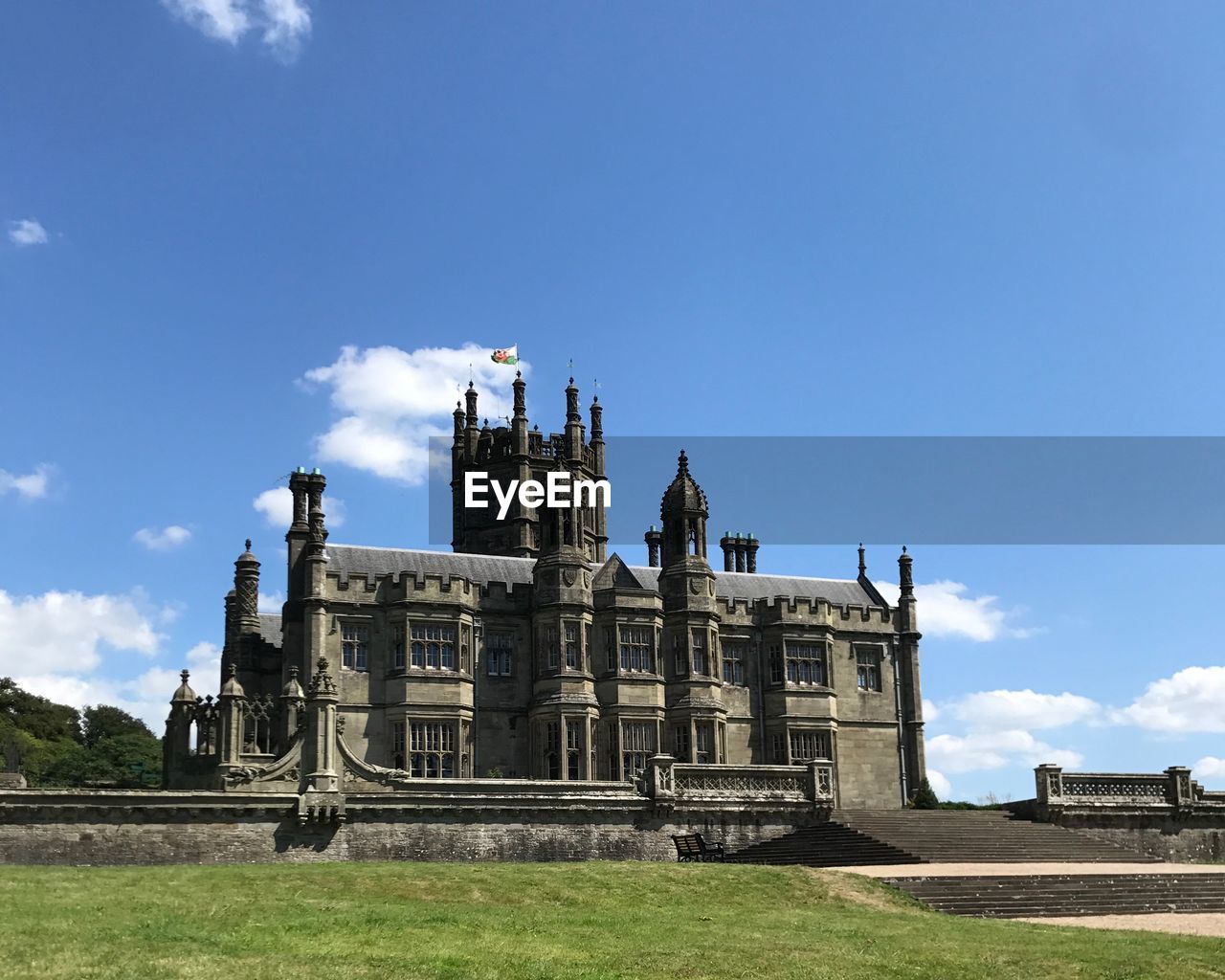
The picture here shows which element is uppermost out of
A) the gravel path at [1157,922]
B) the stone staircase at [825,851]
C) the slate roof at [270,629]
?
the slate roof at [270,629]

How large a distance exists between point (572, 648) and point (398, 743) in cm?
796

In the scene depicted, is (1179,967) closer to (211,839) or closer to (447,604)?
(211,839)

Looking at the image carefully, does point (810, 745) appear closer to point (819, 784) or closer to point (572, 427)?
point (819, 784)

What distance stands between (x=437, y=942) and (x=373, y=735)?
102 ft

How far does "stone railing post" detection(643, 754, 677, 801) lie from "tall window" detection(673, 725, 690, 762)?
37.0ft

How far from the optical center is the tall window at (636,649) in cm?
5884

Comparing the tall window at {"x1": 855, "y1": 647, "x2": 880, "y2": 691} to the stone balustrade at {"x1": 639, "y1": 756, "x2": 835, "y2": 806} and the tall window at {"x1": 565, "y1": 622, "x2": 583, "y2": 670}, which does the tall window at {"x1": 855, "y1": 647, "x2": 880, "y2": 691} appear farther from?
the stone balustrade at {"x1": 639, "y1": 756, "x2": 835, "y2": 806}

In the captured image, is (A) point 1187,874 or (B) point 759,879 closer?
(B) point 759,879

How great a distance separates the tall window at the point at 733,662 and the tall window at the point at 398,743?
14597mm

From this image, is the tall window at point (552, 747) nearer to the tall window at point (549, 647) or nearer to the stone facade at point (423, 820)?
the tall window at point (549, 647)

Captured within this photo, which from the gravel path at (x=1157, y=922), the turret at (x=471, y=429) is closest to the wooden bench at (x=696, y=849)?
the gravel path at (x=1157, y=922)

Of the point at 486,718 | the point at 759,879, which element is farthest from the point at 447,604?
the point at 759,879

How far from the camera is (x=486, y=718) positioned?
187 ft

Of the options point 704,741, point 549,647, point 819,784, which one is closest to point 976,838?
point 819,784
